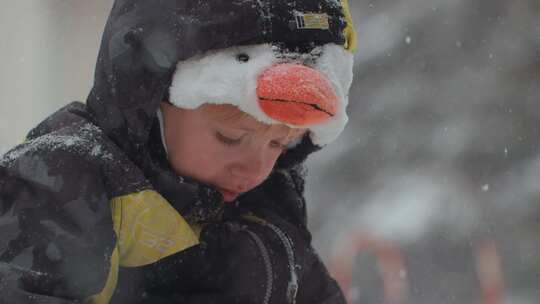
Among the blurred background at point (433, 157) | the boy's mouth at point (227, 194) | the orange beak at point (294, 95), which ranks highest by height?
the orange beak at point (294, 95)

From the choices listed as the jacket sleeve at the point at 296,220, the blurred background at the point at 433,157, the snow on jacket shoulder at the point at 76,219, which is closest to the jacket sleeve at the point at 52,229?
the snow on jacket shoulder at the point at 76,219

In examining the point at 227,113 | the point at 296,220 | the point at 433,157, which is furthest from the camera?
the point at 433,157

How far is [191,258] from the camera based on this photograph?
1255 mm

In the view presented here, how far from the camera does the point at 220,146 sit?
1.19 metres

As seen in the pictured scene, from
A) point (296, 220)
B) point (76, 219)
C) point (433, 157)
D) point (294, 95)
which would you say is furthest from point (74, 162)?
point (433, 157)

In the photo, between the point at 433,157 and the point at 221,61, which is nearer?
the point at 221,61

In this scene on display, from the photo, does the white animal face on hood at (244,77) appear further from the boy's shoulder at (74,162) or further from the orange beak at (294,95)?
the boy's shoulder at (74,162)

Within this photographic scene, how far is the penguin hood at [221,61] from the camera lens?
1105 mm

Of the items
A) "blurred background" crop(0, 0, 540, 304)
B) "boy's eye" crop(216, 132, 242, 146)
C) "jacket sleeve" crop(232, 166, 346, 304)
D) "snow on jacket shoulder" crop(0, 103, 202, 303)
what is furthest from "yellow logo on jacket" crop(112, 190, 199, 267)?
"blurred background" crop(0, 0, 540, 304)

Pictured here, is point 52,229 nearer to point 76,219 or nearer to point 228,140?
point 76,219

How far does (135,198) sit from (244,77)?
8.9 inches

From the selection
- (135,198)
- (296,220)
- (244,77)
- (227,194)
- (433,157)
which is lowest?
(433,157)

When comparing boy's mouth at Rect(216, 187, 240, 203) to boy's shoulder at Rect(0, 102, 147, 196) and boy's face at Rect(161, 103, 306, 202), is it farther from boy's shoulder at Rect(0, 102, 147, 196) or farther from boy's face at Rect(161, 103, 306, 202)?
boy's shoulder at Rect(0, 102, 147, 196)

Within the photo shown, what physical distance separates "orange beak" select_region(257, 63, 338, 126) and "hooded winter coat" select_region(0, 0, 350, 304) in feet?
0.24
